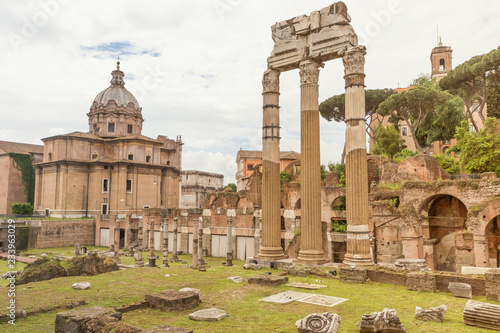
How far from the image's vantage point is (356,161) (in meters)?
11.2

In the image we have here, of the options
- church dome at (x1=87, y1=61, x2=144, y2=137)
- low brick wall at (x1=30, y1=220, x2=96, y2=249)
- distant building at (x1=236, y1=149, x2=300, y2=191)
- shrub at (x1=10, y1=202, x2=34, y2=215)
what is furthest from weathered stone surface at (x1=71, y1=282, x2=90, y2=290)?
distant building at (x1=236, y1=149, x2=300, y2=191)

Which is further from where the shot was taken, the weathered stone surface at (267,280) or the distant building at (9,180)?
the distant building at (9,180)

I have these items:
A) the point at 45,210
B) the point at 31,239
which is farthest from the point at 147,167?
the point at 31,239

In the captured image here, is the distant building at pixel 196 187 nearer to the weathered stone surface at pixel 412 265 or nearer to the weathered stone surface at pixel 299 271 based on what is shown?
the weathered stone surface at pixel 299 271

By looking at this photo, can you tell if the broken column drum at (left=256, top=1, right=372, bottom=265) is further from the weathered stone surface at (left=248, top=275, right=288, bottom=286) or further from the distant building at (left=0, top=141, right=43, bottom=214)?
the distant building at (left=0, top=141, right=43, bottom=214)

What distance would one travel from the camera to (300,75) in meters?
12.7

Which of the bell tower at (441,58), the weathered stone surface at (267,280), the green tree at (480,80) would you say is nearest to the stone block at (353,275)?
the weathered stone surface at (267,280)

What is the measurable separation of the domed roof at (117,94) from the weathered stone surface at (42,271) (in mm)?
35549

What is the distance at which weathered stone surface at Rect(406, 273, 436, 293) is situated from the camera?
8695 millimetres

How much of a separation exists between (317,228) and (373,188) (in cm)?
1199

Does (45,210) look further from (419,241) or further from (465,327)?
(465,327)

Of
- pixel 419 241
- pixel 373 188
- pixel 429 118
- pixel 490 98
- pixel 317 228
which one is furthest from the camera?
pixel 429 118

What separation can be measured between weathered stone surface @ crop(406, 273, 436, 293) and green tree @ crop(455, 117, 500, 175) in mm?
14791

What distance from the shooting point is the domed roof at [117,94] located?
4462 cm
